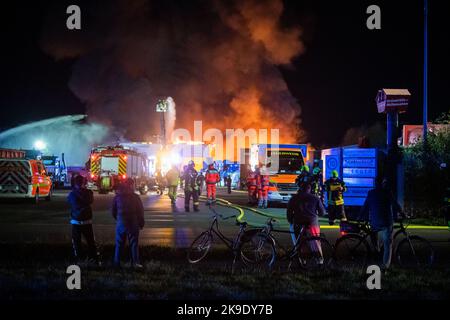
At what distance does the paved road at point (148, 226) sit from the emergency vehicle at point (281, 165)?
2.16 metres

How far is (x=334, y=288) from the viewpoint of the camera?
23.9ft

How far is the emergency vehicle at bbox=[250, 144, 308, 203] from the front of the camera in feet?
69.8

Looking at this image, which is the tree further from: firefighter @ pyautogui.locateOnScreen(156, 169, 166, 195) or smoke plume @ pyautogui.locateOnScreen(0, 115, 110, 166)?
smoke plume @ pyautogui.locateOnScreen(0, 115, 110, 166)

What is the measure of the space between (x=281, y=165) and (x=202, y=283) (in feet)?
48.9

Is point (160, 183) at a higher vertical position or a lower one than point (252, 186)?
lower

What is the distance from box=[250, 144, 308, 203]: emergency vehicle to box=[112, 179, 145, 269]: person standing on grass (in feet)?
41.3

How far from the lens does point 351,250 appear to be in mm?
9422

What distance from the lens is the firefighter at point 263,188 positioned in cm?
2052

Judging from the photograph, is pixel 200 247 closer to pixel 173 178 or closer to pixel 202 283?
pixel 202 283

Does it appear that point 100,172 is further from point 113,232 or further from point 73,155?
point 73,155

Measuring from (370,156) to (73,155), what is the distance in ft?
151

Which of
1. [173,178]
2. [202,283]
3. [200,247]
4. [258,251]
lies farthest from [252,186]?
[202,283]
